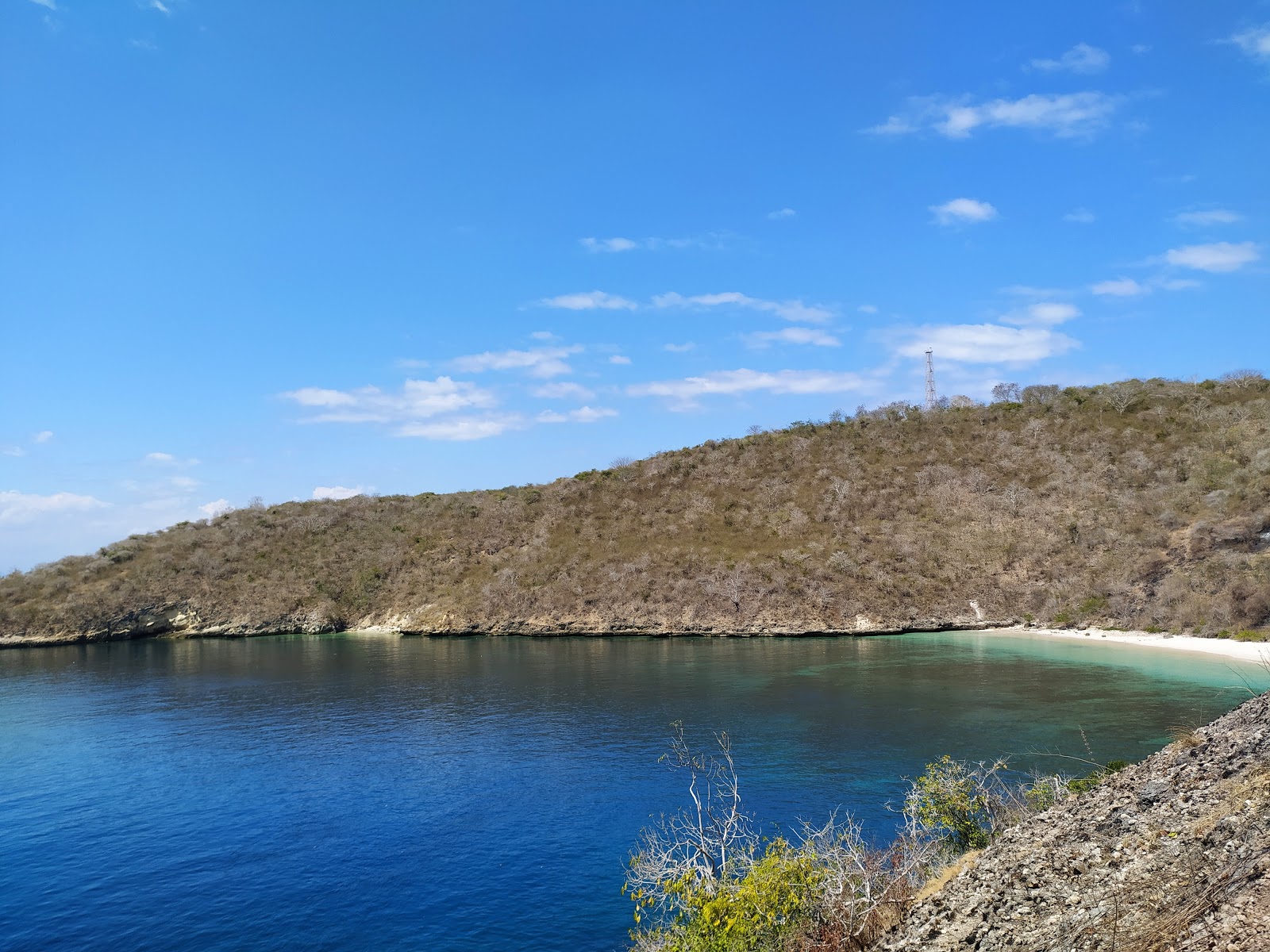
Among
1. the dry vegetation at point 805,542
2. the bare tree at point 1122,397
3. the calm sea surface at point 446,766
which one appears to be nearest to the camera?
the calm sea surface at point 446,766

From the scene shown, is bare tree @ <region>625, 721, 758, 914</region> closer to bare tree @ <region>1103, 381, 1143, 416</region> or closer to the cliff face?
the cliff face

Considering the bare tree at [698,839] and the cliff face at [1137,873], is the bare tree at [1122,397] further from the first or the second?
the cliff face at [1137,873]

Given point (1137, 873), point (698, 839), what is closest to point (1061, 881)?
point (1137, 873)

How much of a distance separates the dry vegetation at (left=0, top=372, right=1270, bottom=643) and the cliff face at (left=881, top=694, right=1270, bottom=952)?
67781mm

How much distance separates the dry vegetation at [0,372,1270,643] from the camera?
3565 inches

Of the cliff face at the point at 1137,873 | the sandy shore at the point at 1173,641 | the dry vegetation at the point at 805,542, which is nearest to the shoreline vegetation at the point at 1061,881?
the cliff face at the point at 1137,873

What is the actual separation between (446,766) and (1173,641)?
66850mm

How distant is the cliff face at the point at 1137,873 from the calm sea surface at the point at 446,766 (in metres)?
11.6

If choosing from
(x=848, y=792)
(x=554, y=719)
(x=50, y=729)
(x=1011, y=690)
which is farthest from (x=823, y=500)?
(x=50, y=729)

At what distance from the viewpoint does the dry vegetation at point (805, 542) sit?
90562 millimetres

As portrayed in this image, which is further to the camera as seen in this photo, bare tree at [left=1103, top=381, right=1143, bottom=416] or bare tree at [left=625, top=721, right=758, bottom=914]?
bare tree at [left=1103, top=381, right=1143, bottom=416]

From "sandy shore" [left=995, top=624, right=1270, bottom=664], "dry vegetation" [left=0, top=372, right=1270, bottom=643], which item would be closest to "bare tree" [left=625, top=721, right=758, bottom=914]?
"sandy shore" [left=995, top=624, right=1270, bottom=664]

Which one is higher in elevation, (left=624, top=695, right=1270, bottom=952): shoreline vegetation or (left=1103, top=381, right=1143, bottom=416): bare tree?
(left=1103, top=381, right=1143, bottom=416): bare tree

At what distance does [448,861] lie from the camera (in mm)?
29453
